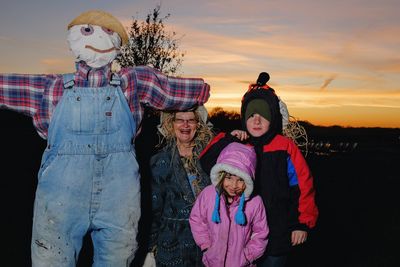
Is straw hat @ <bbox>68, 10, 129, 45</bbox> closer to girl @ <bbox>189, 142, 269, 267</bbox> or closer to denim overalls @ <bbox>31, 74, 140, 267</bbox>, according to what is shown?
denim overalls @ <bbox>31, 74, 140, 267</bbox>

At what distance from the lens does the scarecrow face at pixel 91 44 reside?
123 inches

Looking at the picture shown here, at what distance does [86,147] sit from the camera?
9.84 ft

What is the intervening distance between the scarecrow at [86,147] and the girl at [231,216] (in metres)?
0.62

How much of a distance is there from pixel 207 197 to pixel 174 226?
0.42 meters

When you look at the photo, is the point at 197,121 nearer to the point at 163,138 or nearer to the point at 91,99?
the point at 163,138

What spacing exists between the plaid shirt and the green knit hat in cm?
87

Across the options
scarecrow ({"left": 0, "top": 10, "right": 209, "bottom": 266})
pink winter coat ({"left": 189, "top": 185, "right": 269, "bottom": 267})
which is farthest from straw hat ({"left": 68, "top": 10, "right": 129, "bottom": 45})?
pink winter coat ({"left": 189, "top": 185, "right": 269, "bottom": 267})

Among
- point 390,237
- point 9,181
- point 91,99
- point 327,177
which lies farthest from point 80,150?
point 327,177

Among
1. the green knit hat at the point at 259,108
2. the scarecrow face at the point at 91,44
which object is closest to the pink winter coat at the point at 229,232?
the green knit hat at the point at 259,108

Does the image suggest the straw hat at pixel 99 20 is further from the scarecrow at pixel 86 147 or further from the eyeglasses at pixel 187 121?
the eyeglasses at pixel 187 121

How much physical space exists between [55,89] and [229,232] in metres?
1.64

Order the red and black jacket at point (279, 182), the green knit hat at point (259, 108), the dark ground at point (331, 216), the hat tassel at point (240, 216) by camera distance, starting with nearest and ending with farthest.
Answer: the hat tassel at point (240, 216) → the red and black jacket at point (279, 182) → the green knit hat at point (259, 108) → the dark ground at point (331, 216)

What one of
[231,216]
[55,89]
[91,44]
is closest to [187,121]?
[231,216]

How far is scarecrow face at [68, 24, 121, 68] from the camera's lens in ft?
10.3
